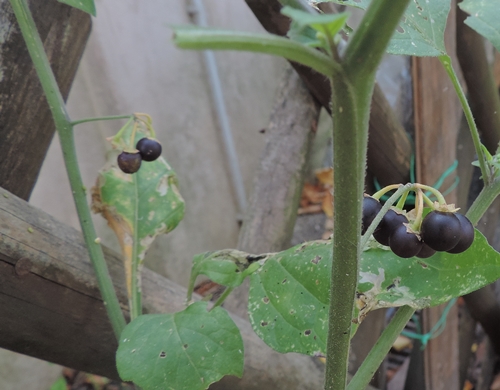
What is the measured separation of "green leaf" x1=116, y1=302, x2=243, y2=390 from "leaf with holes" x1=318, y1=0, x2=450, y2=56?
329 millimetres

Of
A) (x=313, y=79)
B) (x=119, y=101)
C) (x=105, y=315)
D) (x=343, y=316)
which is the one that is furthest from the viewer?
(x=119, y=101)

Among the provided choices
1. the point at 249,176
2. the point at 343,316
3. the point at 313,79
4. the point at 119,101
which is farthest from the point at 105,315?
the point at 249,176

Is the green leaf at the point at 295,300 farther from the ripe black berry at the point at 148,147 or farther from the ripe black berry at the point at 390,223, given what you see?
the ripe black berry at the point at 148,147

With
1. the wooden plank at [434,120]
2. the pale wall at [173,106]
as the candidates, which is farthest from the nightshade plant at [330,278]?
the pale wall at [173,106]

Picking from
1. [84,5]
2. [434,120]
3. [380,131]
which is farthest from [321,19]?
[434,120]

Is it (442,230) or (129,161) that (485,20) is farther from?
(129,161)

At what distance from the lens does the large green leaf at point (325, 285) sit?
1.31 ft

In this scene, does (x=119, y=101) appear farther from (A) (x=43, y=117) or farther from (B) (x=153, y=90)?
(A) (x=43, y=117)

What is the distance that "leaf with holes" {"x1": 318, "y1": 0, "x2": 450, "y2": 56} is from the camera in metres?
0.40

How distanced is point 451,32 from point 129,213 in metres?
0.77

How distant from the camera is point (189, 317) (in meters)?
0.49

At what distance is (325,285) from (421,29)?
0.27m

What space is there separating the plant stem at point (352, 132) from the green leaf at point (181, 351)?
0.22m

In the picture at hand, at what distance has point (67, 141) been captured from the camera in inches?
21.1
